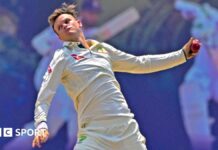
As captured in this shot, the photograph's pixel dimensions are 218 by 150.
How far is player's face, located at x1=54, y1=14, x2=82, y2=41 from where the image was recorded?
2797 mm

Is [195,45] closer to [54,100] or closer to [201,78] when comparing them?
[54,100]

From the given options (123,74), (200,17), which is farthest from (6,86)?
(200,17)

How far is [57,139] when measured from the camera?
4770mm

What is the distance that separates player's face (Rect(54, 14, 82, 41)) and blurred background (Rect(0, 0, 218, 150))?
→ 6.35ft

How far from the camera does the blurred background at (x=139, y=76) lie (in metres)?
4.69

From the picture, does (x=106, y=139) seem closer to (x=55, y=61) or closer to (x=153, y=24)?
(x=55, y=61)

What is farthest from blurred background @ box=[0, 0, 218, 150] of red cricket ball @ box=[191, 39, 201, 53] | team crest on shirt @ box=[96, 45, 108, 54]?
red cricket ball @ box=[191, 39, 201, 53]

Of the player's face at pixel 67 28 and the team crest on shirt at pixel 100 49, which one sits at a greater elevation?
the player's face at pixel 67 28

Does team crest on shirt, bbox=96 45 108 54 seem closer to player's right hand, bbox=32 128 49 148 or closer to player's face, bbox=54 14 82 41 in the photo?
player's face, bbox=54 14 82 41

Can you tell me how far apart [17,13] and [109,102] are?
2283 mm

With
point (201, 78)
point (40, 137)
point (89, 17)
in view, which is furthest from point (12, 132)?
point (40, 137)

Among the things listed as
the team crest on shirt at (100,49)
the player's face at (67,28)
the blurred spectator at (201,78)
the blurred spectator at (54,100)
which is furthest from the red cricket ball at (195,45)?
the blurred spectator at (201,78)

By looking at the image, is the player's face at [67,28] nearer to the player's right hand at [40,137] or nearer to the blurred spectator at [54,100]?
the player's right hand at [40,137]

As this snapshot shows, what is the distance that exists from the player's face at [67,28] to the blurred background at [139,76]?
1935 millimetres
